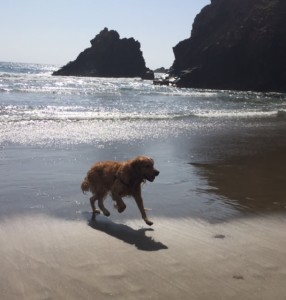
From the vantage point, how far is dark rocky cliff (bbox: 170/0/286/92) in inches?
2485

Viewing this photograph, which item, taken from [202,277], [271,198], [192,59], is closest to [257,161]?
[271,198]

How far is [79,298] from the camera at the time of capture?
12.4ft

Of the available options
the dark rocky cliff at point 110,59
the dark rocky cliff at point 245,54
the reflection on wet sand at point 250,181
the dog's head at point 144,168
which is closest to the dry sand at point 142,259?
the dog's head at point 144,168

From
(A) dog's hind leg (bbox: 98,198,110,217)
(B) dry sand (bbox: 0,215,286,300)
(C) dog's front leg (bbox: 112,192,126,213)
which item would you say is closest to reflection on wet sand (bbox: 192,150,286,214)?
(B) dry sand (bbox: 0,215,286,300)

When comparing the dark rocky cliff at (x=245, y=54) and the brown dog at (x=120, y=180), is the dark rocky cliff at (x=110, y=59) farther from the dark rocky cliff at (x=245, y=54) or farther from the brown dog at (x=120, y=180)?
the brown dog at (x=120, y=180)

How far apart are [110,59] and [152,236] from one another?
104085mm

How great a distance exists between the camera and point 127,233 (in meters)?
5.57

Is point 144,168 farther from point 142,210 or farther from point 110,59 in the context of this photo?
point 110,59

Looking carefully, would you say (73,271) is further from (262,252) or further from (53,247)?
(262,252)

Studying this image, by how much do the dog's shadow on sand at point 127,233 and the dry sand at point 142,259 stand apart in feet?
0.04

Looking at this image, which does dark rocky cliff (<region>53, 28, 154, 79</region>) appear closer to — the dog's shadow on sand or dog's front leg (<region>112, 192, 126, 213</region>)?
dog's front leg (<region>112, 192, 126, 213</region>)

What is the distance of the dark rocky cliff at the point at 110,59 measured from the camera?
10375cm

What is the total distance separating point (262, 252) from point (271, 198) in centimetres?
241

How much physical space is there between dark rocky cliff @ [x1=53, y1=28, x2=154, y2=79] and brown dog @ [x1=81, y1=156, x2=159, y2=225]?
96.7m
